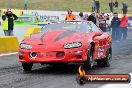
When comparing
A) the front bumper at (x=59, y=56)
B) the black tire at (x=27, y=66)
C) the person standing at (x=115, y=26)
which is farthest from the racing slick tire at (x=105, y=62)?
the person standing at (x=115, y=26)

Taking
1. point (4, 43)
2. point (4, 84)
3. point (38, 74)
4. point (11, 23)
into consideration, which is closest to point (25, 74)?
point (38, 74)

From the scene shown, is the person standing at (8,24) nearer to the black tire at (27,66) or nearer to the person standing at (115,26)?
the person standing at (115,26)

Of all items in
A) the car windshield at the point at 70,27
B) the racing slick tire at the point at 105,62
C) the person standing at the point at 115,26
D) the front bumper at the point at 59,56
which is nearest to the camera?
the front bumper at the point at 59,56

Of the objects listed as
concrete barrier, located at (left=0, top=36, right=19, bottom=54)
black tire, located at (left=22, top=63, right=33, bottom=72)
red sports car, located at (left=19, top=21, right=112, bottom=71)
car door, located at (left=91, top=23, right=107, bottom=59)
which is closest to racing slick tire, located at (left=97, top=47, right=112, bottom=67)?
car door, located at (left=91, top=23, right=107, bottom=59)

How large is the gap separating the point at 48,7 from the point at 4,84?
57817 millimetres

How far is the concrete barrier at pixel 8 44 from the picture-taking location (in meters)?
16.7

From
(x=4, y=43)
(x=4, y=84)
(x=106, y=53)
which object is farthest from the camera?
(x=4, y=43)

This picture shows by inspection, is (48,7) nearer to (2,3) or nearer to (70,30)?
(2,3)

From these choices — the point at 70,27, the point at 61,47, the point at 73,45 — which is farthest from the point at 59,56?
the point at 70,27

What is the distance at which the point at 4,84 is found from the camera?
309 inches

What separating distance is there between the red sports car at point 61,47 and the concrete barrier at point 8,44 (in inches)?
239

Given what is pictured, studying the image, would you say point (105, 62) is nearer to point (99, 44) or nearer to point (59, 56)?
point (99, 44)

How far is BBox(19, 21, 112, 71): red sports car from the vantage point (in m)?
9.66

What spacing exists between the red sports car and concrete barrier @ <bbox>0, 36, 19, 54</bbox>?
19.9ft
